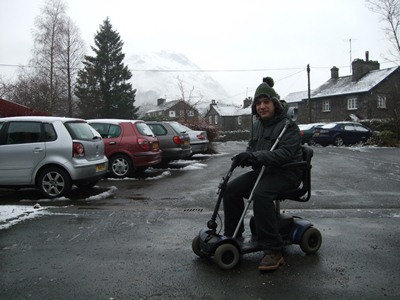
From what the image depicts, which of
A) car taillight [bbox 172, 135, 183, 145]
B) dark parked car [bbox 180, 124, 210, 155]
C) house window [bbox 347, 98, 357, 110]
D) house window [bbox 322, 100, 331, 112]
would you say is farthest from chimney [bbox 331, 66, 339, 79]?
car taillight [bbox 172, 135, 183, 145]

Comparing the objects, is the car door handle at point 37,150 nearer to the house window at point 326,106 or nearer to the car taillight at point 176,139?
the car taillight at point 176,139

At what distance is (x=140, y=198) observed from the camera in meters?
7.27

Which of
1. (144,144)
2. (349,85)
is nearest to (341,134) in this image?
(144,144)

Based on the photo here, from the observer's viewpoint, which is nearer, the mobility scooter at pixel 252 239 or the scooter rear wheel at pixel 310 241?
the mobility scooter at pixel 252 239

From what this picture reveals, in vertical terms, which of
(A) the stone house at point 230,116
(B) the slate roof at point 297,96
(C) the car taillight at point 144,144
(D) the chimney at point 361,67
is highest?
(D) the chimney at point 361,67

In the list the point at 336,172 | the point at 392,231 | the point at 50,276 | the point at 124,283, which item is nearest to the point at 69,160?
the point at 50,276

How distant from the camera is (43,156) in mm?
7172

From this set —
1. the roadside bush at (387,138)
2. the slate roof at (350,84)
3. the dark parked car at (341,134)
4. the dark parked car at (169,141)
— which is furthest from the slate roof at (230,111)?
the dark parked car at (169,141)

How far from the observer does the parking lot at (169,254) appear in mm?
3139

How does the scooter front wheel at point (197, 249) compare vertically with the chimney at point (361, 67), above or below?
below

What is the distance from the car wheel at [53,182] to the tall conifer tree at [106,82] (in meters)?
39.2

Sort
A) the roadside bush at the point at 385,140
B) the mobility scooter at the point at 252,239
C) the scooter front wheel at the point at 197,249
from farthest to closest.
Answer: the roadside bush at the point at 385,140 < the scooter front wheel at the point at 197,249 < the mobility scooter at the point at 252,239

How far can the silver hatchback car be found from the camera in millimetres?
7156

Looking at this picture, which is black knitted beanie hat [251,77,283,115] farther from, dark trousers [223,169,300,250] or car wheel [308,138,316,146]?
car wheel [308,138,316,146]
